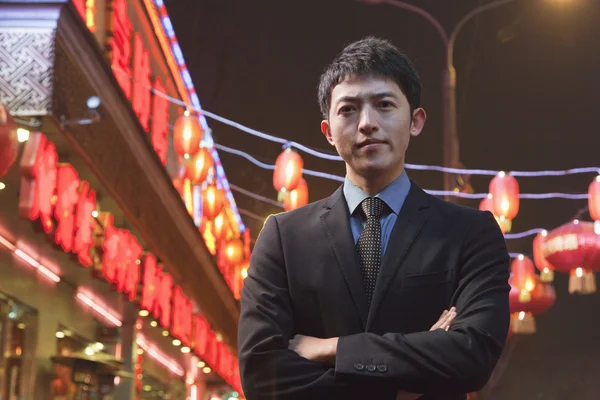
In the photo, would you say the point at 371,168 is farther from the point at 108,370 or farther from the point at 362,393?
the point at 108,370

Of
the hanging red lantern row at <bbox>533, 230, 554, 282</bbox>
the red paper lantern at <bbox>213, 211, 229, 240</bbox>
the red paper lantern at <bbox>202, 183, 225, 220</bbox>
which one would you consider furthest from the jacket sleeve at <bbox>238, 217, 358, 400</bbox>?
the red paper lantern at <bbox>213, 211, 229, 240</bbox>

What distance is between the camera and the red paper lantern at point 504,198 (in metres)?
15.5

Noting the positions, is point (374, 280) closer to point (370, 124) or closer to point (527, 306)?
point (370, 124)

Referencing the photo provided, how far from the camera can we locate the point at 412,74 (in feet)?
10.4

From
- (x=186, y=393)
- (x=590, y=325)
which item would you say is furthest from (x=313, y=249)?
(x=590, y=325)

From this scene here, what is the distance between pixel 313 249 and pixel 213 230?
65.7 feet

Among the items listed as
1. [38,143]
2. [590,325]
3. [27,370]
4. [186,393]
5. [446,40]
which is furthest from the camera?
[590,325]

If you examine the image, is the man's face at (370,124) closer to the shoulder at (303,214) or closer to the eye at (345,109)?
the eye at (345,109)

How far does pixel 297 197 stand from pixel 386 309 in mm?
13703

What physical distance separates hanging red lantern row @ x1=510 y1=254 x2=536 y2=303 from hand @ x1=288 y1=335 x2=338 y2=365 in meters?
16.0

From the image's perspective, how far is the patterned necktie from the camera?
300 centimetres

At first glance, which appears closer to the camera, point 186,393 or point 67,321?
point 67,321

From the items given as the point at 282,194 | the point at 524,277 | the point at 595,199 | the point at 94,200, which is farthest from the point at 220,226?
the point at 94,200

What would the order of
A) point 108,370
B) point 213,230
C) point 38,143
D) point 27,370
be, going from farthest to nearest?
point 213,230
point 108,370
point 27,370
point 38,143
